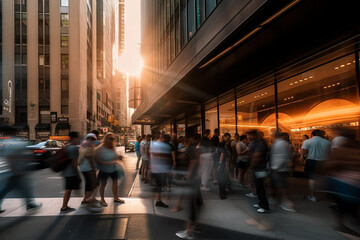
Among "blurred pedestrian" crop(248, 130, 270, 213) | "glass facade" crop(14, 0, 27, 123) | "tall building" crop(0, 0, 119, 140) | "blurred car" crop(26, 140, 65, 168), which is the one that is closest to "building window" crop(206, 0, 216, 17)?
"blurred pedestrian" crop(248, 130, 270, 213)

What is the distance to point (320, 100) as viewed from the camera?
8.95 m

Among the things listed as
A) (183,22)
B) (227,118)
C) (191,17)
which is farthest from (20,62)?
(227,118)

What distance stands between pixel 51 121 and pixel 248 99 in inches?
1402

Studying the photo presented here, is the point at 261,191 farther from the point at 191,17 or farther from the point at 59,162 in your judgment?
the point at 191,17

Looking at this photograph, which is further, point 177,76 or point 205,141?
point 177,76

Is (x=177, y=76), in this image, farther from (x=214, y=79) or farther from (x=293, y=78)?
(x=293, y=78)

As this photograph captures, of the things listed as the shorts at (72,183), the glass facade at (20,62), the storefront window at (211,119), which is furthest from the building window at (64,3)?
the shorts at (72,183)

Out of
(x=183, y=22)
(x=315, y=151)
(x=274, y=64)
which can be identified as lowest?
(x=315, y=151)

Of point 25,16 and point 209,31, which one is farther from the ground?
point 25,16

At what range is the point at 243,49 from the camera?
803 cm

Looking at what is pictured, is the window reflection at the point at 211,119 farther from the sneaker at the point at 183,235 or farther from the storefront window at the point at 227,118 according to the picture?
the sneaker at the point at 183,235

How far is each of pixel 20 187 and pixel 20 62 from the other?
41.9 meters

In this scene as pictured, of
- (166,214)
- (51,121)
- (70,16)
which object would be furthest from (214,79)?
(70,16)

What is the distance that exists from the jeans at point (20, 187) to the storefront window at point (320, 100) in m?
7.70
